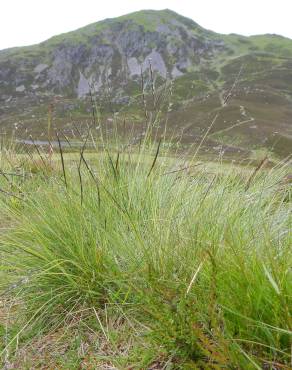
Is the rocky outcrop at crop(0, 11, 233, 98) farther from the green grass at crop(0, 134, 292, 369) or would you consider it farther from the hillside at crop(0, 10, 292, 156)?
the green grass at crop(0, 134, 292, 369)

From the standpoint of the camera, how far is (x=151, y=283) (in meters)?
1.62

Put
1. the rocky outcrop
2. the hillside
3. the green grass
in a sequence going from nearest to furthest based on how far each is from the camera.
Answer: the green grass, the hillside, the rocky outcrop

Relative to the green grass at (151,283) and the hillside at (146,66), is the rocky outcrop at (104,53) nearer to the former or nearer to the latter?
the hillside at (146,66)

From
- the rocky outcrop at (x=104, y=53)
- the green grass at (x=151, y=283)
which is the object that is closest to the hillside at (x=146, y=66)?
the rocky outcrop at (x=104, y=53)

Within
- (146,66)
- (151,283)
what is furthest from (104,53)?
(151,283)

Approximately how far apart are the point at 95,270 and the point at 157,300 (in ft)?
2.12

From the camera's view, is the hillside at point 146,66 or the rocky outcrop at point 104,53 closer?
the hillside at point 146,66

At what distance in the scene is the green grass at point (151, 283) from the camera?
1450mm

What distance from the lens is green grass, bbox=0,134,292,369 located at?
145 cm

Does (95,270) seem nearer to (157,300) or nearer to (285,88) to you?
(157,300)

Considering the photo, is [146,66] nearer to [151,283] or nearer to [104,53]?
[151,283]

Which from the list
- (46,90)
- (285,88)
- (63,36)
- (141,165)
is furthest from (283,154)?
(63,36)

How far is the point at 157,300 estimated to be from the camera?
1606 mm

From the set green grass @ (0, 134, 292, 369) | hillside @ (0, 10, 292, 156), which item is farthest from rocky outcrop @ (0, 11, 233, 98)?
green grass @ (0, 134, 292, 369)
